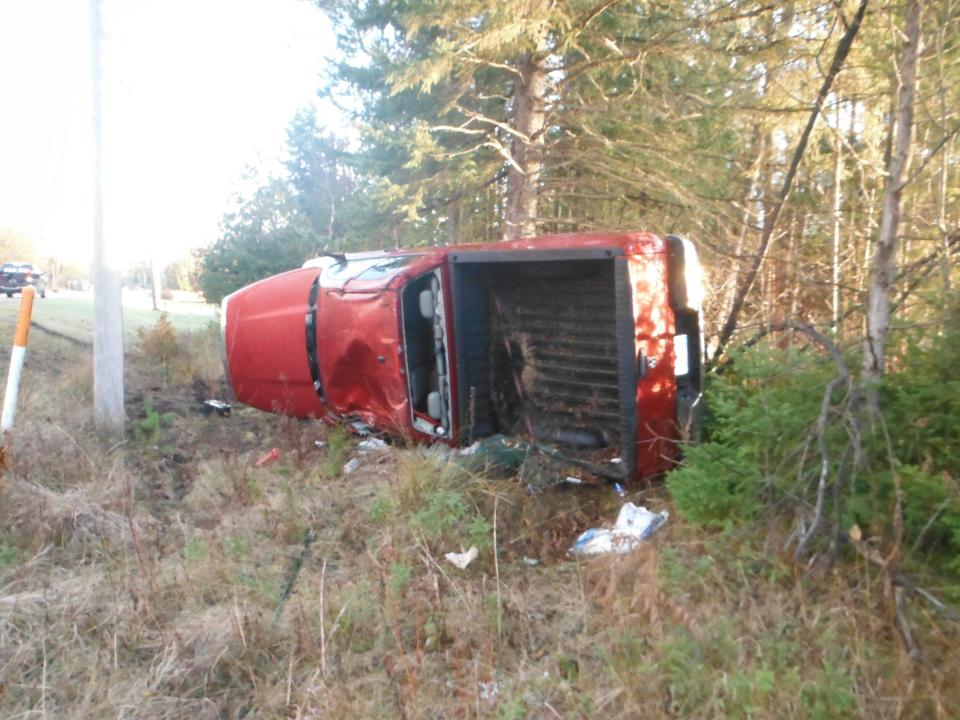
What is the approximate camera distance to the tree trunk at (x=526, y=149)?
11250 mm

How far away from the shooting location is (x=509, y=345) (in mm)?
6922

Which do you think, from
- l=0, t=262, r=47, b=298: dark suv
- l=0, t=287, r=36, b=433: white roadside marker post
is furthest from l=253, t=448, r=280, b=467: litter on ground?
l=0, t=262, r=47, b=298: dark suv

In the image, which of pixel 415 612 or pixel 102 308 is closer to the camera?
pixel 415 612

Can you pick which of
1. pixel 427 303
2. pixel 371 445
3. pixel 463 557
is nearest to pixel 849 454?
pixel 463 557

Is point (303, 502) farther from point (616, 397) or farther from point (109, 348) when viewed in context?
point (109, 348)

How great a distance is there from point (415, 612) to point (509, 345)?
342cm

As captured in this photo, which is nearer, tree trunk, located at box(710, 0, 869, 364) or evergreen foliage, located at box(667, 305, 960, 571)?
evergreen foliage, located at box(667, 305, 960, 571)

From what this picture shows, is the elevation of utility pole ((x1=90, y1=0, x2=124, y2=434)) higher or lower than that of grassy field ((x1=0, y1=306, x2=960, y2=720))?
higher

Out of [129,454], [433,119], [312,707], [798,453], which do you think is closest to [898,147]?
[798,453]

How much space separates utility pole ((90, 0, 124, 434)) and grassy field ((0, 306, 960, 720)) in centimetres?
139

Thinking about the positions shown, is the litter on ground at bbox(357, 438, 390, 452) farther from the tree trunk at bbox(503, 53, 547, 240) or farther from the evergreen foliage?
the tree trunk at bbox(503, 53, 547, 240)

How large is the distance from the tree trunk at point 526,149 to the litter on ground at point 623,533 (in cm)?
696

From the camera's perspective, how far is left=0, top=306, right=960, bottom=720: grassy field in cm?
314

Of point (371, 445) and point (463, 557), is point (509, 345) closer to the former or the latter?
point (371, 445)
